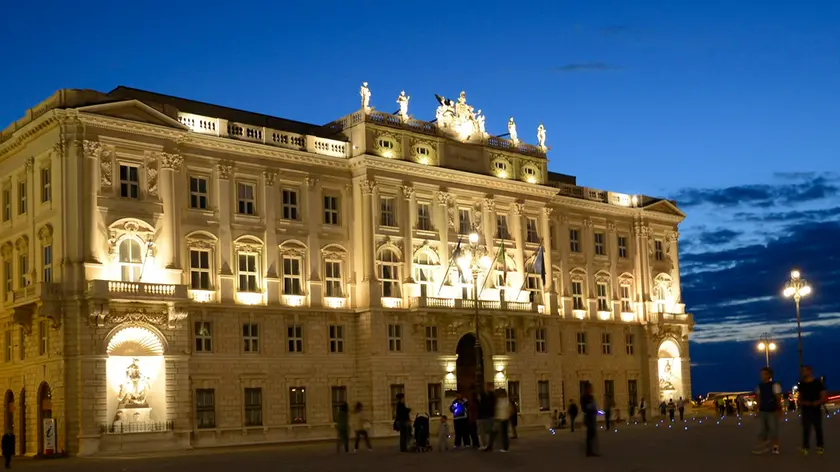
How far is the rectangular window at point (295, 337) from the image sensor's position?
57219mm

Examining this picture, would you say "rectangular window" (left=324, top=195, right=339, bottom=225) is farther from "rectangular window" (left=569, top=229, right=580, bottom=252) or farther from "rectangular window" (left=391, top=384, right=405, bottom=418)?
"rectangular window" (left=569, top=229, right=580, bottom=252)

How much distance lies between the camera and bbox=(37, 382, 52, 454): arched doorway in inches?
1964

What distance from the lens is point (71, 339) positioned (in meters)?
48.9

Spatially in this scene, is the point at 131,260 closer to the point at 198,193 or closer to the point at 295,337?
the point at 198,193

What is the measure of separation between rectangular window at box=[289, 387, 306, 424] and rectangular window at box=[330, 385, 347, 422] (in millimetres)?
1724

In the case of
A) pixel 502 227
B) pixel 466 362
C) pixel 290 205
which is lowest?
pixel 466 362

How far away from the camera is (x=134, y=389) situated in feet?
165

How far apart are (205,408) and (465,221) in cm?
1973

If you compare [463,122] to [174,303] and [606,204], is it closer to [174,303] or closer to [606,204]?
[606,204]

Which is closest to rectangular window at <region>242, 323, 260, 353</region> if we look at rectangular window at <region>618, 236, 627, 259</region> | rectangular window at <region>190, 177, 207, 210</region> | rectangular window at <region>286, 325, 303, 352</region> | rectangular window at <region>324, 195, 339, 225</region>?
rectangular window at <region>286, 325, 303, 352</region>

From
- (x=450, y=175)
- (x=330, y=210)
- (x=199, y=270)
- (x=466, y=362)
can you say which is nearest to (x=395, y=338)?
(x=466, y=362)

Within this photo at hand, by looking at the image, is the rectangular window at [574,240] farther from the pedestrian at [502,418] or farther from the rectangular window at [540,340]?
the pedestrian at [502,418]

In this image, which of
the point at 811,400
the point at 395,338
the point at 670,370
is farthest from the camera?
the point at 670,370

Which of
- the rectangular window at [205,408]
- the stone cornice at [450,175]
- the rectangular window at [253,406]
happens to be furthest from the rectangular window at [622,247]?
the rectangular window at [205,408]
